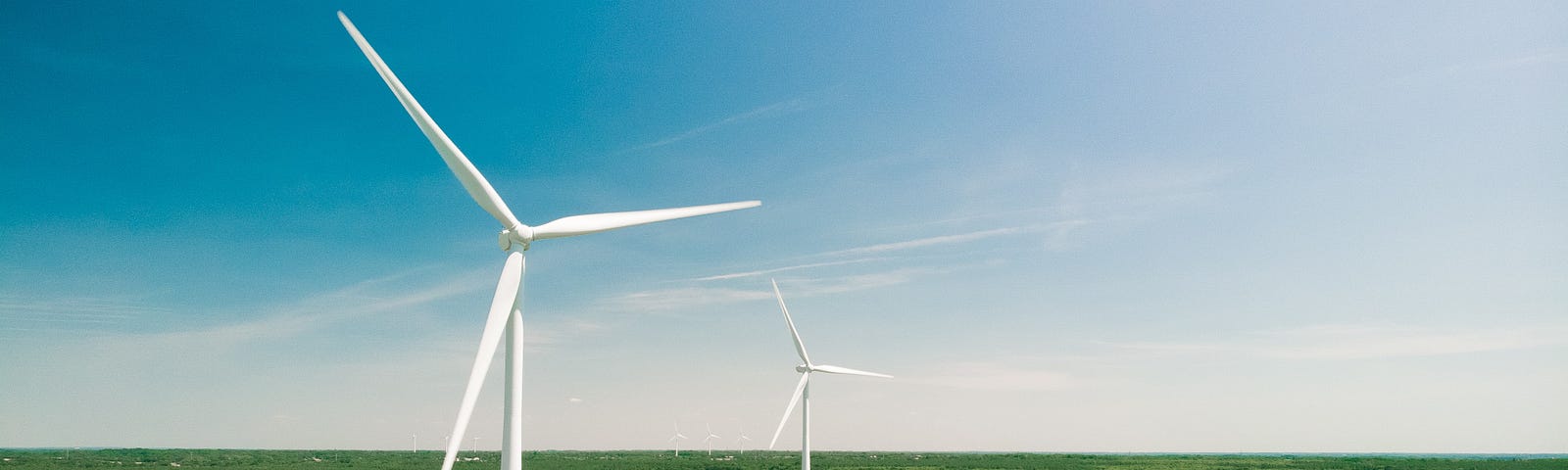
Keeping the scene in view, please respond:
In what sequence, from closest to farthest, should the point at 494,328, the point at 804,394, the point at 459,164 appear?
1. the point at 494,328
2. the point at 459,164
3. the point at 804,394

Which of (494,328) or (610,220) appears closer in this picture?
(494,328)

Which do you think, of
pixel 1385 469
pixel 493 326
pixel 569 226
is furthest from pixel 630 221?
pixel 1385 469

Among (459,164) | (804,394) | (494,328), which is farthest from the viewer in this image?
(804,394)

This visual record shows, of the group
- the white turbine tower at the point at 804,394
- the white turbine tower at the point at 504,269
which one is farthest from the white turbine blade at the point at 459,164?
the white turbine tower at the point at 804,394

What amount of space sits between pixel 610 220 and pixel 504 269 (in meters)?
4.85

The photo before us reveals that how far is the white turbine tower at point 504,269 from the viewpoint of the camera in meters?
22.1

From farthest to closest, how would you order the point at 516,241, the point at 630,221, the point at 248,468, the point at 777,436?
the point at 248,468 < the point at 777,436 < the point at 630,221 < the point at 516,241

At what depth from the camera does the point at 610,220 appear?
28.1 meters

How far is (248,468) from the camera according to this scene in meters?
114

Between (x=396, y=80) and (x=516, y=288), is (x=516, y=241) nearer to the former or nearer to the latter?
(x=516, y=288)

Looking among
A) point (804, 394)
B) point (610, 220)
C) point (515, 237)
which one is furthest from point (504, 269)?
point (804, 394)

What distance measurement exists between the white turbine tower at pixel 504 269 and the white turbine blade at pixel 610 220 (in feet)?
0.12

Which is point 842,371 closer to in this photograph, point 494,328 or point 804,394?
point 804,394

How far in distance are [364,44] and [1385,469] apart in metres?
133
